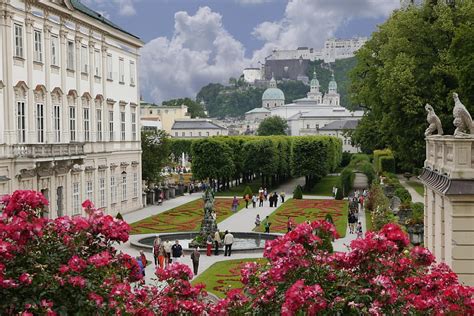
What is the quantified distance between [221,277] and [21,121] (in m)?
13.9

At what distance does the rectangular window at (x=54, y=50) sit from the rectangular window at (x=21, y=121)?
4672mm

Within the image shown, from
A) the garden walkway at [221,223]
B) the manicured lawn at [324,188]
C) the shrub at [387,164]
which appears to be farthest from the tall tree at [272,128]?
the shrub at [387,164]

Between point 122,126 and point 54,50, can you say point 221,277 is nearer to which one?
point 54,50

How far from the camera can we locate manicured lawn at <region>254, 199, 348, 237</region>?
45.3m

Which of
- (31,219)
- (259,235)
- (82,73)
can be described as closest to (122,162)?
(82,73)

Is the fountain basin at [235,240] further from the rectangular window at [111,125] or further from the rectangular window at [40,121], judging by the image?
the rectangular window at [111,125]

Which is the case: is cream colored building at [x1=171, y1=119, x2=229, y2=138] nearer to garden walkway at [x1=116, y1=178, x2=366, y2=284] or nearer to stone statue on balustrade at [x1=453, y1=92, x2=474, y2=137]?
garden walkway at [x1=116, y1=178, x2=366, y2=284]

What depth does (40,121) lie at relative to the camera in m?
38.6

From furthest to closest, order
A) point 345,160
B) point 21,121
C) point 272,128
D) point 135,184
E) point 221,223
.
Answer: point 272,128 → point 345,160 → point 135,184 → point 221,223 → point 21,121

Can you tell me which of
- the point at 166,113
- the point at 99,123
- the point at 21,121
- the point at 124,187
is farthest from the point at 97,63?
the point at 166,113

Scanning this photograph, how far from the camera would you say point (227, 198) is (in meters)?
67.1

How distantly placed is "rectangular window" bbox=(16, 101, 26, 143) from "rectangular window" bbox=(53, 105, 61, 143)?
13.0 feet

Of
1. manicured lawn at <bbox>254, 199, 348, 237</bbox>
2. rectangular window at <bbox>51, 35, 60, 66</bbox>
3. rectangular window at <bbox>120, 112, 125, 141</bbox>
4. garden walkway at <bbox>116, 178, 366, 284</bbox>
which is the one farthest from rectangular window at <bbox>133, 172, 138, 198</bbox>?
rectangular window at <bbox>51, 35, 60, 66</bbox>

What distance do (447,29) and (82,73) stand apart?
2141 centimetres
